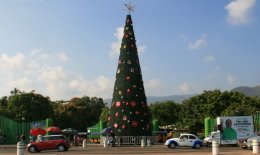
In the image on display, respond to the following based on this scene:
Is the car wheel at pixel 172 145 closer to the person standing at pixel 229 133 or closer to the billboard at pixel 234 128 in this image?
the billboard at pixel 234 128

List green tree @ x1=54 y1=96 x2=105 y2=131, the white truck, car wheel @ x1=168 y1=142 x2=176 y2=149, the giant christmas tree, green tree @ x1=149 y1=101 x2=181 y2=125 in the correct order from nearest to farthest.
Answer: car wheel @ x1=168 y1=142 x2=176 y2=149, the white truck, the giant christmas tree, green tree @ x1=54 y1=96 x2=105 y2=131, green tree @ x1=149 y1=101 x2=181 y2=125

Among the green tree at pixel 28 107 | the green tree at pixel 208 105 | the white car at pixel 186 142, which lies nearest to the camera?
the white car at pixel 186 142

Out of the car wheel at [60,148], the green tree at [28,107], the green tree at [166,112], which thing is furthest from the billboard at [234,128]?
the green tree at [166,112]

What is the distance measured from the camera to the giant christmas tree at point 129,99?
45.2 meters

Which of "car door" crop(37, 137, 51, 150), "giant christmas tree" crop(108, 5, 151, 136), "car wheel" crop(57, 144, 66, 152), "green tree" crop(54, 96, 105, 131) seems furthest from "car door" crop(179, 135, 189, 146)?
"green tree" crop(54, 96, 105, 131)

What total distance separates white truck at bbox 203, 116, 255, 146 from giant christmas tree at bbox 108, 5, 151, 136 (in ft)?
23.3

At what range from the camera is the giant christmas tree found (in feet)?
148

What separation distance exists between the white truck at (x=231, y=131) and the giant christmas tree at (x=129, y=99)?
7.09 metres

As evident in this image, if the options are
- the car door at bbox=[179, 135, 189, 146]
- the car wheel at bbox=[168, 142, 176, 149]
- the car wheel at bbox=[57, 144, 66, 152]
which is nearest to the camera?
the car wheel at bbox=[57, 144, 66, 152]

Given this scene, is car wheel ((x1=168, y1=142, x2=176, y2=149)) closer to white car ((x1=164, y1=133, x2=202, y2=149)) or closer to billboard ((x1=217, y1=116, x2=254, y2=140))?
white car ((x1=164, y1=133, x2=202, y2=149))

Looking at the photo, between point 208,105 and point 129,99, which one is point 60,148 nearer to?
point 129,99

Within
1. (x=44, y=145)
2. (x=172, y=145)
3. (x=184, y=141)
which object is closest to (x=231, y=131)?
(x=184, y=141)

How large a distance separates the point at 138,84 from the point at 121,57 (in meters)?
3.61

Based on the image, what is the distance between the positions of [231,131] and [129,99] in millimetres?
10950
